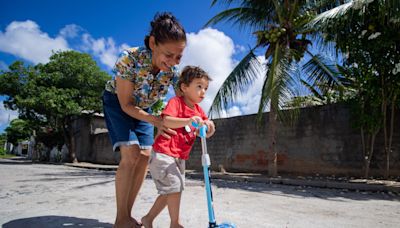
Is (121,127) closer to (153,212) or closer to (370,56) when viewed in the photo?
(153,212)

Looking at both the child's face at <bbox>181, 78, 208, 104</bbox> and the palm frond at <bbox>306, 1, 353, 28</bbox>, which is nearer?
the child's face at <bbox>181, 78, 208, 104</bbox>

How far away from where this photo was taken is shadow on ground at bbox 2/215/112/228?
7.72 ft

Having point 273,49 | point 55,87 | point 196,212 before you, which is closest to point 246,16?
point 273,49

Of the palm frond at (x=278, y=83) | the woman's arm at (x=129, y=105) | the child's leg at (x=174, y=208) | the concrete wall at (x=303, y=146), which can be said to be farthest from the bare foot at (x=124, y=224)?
the concrete wall at (x=303, y=146)

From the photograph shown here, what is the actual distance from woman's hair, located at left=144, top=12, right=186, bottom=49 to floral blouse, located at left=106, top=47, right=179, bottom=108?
22 cm

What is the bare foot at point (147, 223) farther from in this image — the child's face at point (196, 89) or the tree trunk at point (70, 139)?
the tree trunk at point (70, 139)

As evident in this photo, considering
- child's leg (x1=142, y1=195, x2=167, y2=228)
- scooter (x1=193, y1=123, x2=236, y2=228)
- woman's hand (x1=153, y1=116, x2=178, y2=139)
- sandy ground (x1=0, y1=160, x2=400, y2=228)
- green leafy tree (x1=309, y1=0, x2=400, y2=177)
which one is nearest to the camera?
scooter (x1=193, y1=123, x2=236, y2=228)

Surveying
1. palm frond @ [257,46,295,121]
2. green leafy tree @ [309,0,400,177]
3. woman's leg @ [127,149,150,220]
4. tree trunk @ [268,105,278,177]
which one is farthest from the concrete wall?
woman's leg @ [127,149,150,220]

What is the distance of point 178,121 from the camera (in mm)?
1964

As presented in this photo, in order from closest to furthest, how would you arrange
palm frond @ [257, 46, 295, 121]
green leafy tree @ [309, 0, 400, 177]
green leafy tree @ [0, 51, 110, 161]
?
green leafy tree @ [309, 0, 400, 177] → palm frond @ [257, 46, 295, 121] → green leafy tree @ [0, 51, 110, 161]

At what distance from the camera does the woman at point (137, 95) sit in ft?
Result: 6.97

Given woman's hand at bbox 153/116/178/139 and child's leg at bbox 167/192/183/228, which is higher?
woman's hand at bbox 153/116/178/139

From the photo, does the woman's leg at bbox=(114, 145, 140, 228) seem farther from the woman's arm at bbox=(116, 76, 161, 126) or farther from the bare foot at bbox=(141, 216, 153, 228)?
the woman's arm at bbox=(116, 76, 161, 126)

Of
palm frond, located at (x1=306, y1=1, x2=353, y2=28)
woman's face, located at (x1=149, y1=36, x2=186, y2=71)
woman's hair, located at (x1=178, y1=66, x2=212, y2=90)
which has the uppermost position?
palm frond, located at (x1=306, y1=1, x2=353, y2=28)
